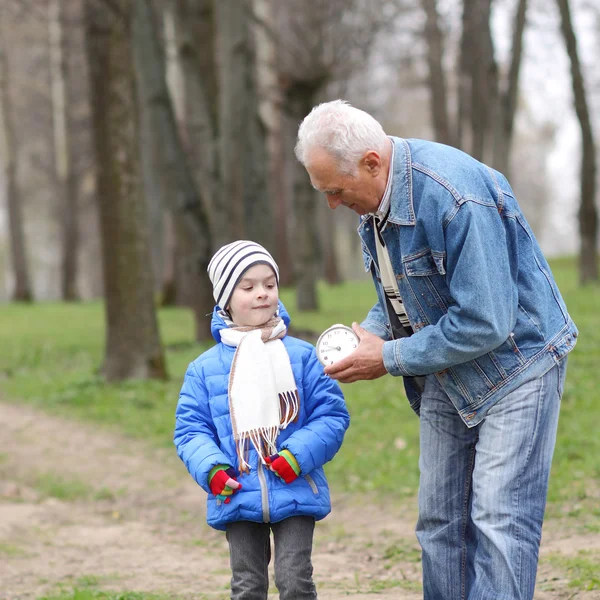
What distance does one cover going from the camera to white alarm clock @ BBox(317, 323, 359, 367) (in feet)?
12.4

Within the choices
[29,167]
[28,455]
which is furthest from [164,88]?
[29,167]

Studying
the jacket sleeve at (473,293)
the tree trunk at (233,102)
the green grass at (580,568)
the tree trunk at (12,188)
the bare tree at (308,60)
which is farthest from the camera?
the tree trunk at (12,188)

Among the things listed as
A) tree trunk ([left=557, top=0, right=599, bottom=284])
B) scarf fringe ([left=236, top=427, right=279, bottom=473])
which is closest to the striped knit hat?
scarf fringe ([left=236, top=427, right=279, bottom=473])

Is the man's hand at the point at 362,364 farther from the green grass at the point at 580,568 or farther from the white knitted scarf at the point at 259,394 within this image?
the green grass at the point at 580,568

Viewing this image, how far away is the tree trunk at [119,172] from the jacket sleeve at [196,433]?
7638 millimetres

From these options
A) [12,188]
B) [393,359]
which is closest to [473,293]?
[393,359]

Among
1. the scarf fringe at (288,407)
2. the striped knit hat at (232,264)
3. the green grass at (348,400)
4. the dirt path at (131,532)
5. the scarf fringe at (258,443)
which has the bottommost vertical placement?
the dirt path at (131,532)

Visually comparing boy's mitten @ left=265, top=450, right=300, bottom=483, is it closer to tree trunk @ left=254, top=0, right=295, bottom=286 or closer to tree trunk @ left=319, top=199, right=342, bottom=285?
tree trunk @ left=254, top=0, right=295, bottom=286

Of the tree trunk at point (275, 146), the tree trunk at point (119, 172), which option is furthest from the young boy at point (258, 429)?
the tree trunk at point (275, 146)

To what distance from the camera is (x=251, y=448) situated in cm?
387

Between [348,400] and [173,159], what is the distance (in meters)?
5.54

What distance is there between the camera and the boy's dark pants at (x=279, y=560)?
383 centimetres

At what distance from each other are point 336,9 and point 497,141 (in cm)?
403

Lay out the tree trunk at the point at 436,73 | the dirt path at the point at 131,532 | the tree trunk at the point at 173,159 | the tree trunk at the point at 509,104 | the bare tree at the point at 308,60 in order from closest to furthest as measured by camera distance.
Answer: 1. the dirt path at the point at 131,532
2. the tree trunk at the point at 173,159
3. the bare tree at the point at 308,60
4. the tree trunk at the point at 509,104
5. the tree trunk at the point at 436,73
